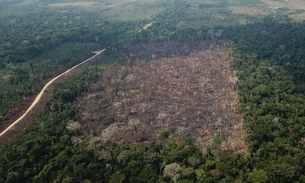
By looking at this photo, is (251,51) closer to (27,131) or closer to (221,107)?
(221,107)

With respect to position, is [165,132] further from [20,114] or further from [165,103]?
[20,114]

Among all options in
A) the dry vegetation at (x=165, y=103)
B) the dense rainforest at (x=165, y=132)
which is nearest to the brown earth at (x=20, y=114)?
the dense rainforest at (x=165, y=132)

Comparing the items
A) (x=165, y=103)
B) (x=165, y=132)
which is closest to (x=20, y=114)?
(x=165, y=103)

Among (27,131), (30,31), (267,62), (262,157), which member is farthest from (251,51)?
(30,31)

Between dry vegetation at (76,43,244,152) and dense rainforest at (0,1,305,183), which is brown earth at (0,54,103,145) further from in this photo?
dry vegetation at (76,43,244,152)

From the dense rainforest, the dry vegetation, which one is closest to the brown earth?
the dense rainforest
